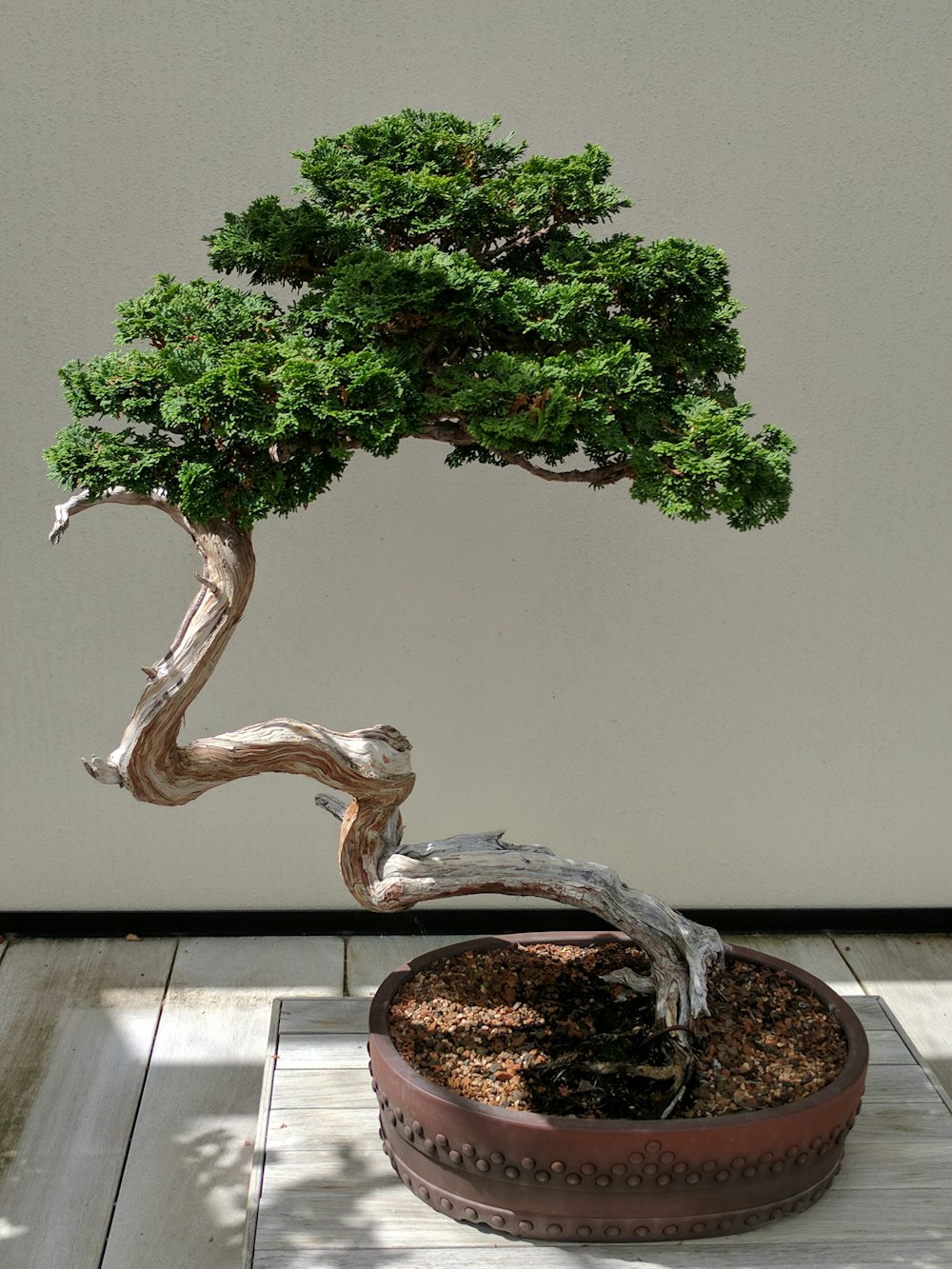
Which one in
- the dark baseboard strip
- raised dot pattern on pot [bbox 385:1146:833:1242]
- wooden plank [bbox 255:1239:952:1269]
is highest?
raised dot pattern on pot [bbox 385:1146:833:1242]

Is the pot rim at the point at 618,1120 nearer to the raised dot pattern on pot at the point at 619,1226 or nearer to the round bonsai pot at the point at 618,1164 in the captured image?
the round bonsai pot at the point at 618,1164

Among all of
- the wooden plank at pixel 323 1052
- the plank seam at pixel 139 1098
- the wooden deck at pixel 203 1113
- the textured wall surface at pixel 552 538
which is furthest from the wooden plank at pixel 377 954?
the wooden plank at pixel 323 1052

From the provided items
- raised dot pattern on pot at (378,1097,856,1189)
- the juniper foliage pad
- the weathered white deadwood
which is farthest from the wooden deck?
the juniper foliage pad

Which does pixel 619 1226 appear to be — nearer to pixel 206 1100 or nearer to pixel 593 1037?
pixel 593 1037

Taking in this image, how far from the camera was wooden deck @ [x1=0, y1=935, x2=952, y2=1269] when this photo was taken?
2062 mm

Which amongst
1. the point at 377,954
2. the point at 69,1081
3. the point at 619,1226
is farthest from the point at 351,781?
the point at 377,954

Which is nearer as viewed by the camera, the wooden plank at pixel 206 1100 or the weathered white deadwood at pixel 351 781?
the weathered white deadwood at pixel 351 781

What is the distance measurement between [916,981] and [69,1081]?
208 centimetres

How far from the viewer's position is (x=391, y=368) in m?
1.79

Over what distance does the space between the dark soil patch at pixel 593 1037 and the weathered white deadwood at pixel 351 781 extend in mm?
90

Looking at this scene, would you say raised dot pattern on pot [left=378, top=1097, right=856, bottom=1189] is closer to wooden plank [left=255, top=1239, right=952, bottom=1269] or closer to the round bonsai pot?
the round bonsai pot

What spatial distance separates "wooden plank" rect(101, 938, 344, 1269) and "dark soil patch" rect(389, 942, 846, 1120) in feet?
1.90

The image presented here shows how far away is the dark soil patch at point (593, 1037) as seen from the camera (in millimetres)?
2125

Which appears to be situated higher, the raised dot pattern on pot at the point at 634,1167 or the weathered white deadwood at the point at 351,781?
the weathered white deadwood at the point at 351,781
